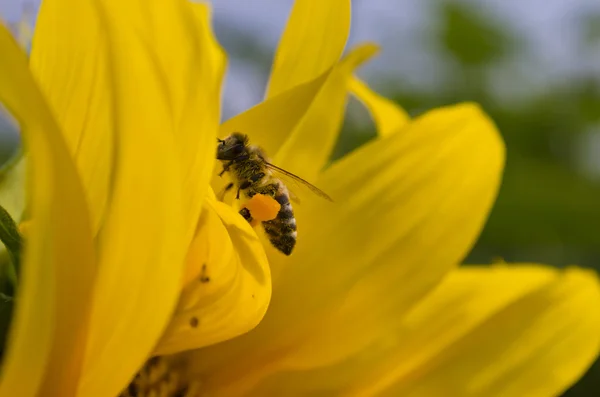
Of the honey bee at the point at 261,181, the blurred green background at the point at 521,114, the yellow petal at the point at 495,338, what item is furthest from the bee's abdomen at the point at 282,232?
the blurred green background at the point at 521,114

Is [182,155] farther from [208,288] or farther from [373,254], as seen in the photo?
[373,254]

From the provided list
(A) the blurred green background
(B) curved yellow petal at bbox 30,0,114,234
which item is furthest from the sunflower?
(A) the blurred green background

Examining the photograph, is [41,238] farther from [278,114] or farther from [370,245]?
[370,245]

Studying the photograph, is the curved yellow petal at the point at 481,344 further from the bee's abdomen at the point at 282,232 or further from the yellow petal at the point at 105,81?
the yellow petal at the point at 105,81

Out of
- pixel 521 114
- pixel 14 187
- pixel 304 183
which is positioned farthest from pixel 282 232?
pixel 521 114

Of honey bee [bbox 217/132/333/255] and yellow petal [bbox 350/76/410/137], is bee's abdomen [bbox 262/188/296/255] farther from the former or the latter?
→ yellow petal [bbox 350/76/410/137]

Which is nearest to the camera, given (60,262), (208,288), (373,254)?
(60,262)

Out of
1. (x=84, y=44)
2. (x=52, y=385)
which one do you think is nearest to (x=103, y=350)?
(x=52, y=385)
